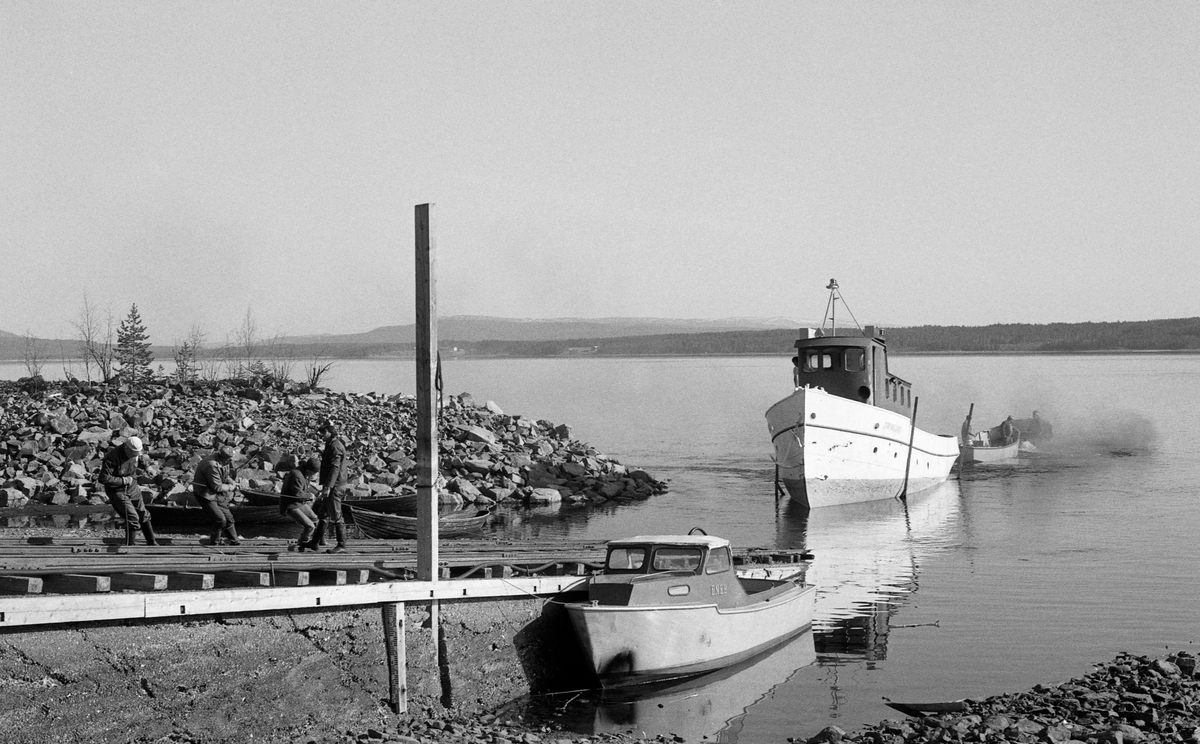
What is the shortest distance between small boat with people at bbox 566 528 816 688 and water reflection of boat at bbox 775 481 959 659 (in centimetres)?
296

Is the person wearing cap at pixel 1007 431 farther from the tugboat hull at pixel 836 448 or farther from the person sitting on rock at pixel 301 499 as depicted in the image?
the person sitting on rock at pixel 301 499

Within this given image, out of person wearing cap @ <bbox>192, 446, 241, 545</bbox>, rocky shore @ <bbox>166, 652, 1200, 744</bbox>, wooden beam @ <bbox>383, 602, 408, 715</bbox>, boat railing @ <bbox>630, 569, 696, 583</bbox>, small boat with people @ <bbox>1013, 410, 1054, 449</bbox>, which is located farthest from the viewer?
small boat with people @ <bbox>1013, 410, 1054, 449</bbox>

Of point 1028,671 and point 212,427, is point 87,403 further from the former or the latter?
point 1028,671

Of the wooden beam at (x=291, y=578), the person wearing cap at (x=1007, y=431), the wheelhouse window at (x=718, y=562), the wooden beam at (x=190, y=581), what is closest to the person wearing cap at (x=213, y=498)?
the wooden beam at (x=291, y=578)

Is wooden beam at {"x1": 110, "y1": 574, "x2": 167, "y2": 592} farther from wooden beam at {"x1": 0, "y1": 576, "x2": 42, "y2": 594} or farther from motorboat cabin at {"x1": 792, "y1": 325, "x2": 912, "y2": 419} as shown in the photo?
motorboat cabin at {"x1": 792, "y1": 325, "x2": 912, "y2": 419}

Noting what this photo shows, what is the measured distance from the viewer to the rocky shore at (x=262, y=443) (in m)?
37.3

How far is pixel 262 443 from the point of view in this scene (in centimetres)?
4100

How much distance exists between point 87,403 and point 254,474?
1112 centimetres

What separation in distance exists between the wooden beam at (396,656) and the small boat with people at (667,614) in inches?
101

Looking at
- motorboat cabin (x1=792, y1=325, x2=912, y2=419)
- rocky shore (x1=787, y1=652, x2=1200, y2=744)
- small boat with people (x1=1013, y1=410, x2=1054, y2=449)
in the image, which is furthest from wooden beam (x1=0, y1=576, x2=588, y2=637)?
small boat with people (x1=1013, y1=410, x2=1054, y2=449)

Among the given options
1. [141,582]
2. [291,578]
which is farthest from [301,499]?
[141,582]

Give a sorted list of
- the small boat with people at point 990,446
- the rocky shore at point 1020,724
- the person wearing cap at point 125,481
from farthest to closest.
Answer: the small boat with people at point 990,446, the person wearing cap at point 125,481, the rocky shore at point 1020,724

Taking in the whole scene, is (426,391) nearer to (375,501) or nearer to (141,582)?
(141,582)

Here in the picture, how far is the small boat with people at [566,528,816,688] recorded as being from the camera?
16.5m
